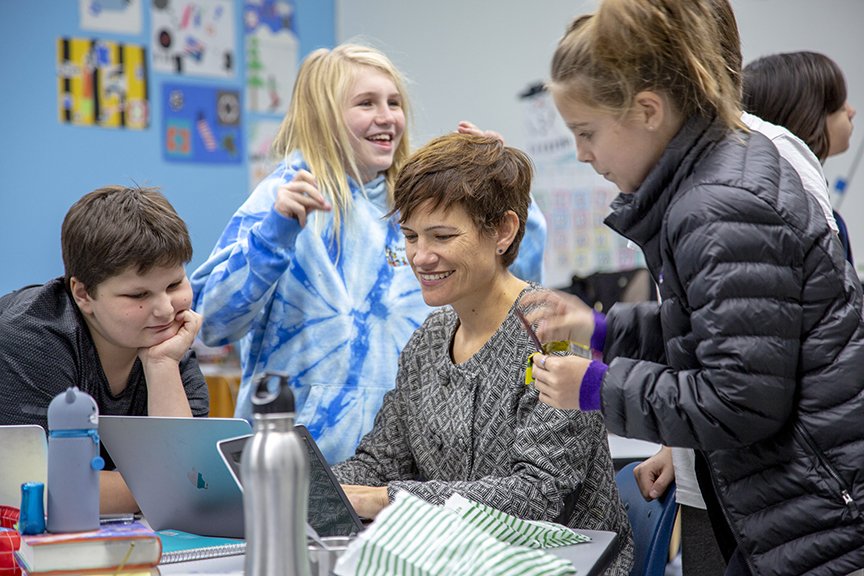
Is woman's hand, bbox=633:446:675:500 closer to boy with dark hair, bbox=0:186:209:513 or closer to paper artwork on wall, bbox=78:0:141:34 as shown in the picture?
boy with dark hair, bbox=0:186:209:513

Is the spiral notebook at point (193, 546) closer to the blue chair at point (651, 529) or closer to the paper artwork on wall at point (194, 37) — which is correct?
the blue chair at point (651, 529)

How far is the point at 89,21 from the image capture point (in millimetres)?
4543

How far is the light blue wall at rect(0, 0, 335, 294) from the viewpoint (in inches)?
172

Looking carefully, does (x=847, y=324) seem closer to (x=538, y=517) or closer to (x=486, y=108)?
(x=538, y=517)

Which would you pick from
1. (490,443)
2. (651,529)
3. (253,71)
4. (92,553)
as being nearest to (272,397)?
(92,553)

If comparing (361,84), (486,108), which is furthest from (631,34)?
(486,108)

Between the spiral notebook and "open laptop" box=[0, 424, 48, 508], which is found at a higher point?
"open laptop" box=[0, 424, 48, 508]

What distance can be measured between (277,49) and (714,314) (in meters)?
4.26

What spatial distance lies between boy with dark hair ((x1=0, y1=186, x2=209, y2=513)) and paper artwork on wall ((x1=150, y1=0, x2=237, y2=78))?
2959 mm

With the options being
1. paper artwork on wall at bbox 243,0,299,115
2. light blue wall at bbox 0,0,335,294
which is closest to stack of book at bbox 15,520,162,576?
light blue wall at bbox 0,0,335,294

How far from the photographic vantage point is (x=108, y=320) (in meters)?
1.94

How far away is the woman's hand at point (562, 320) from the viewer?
1.56 meters

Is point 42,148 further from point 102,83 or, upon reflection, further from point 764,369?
point 764,369

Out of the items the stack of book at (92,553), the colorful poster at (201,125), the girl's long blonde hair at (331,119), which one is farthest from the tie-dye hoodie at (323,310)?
the colorful poster at (201,125)
